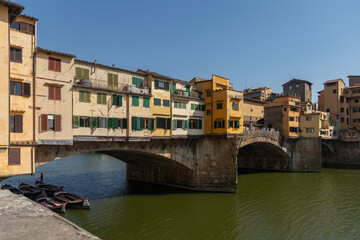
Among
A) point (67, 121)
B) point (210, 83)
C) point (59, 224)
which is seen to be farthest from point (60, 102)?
point (210, 83)

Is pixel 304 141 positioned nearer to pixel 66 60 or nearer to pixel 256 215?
pixel 256 215

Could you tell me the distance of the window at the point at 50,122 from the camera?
23.0 meters

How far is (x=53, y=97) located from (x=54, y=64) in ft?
10.8

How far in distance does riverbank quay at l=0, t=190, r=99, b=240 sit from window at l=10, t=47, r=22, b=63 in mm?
14236

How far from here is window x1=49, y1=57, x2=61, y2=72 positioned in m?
23.8

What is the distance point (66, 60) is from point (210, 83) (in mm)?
21217

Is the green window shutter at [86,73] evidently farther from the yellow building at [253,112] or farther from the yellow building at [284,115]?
the yellow building at [284,115]

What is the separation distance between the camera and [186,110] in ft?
121

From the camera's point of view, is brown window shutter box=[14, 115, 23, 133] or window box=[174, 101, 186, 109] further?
window box=[174, 101, 186, 109]

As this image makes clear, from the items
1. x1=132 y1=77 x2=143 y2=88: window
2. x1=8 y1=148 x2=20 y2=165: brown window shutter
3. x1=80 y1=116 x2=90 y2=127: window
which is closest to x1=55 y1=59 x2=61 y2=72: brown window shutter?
x1=80 y1=116 x2=90 y2=127: window

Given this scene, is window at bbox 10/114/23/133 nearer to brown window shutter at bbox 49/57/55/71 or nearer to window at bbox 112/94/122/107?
brown window shutter at bbox 49/57/55/71

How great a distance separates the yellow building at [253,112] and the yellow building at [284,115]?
1.27 m

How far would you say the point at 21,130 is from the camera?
21.7 metres

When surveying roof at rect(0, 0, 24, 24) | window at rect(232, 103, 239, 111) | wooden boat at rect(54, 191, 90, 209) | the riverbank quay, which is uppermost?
roof at rect(0, 0, 24, 24)
